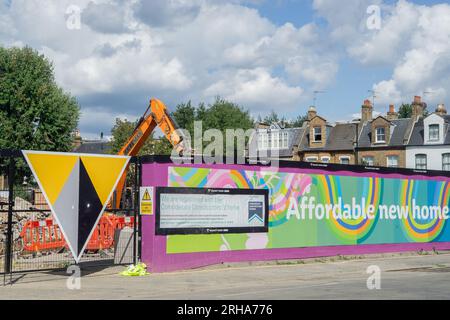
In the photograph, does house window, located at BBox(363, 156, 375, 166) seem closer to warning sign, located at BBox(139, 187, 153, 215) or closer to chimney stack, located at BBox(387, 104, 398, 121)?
chimney stack, located at BBox(387, 104, 398, 121)

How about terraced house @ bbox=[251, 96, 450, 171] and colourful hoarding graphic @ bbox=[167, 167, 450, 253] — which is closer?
colourful hoarding graphic @ bbox=[167, 167, 450, 253]

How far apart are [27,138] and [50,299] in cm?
3705

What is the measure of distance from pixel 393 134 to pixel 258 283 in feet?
151

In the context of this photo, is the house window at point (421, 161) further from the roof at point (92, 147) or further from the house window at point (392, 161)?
the roof at point (92, 147)

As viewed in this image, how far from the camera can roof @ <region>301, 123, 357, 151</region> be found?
61.2m

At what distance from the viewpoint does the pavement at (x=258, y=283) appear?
43.5 ft

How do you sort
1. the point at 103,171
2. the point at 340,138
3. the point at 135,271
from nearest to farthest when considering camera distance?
the point at 135,271 → the point at 103,171 → the point at 340,138

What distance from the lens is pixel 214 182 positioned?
18.9 metres

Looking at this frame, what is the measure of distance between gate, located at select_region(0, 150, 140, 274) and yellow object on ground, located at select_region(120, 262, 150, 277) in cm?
59

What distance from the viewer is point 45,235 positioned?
69.7 feet

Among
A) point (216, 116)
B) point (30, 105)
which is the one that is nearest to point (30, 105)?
point (30, 105)

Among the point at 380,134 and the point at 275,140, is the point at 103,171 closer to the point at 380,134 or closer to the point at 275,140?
the point at 380,134

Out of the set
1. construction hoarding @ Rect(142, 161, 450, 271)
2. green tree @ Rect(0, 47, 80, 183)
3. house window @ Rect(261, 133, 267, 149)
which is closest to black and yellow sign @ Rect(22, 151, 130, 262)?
construction hoarding @ Rect(142, 161, 450, 271)
